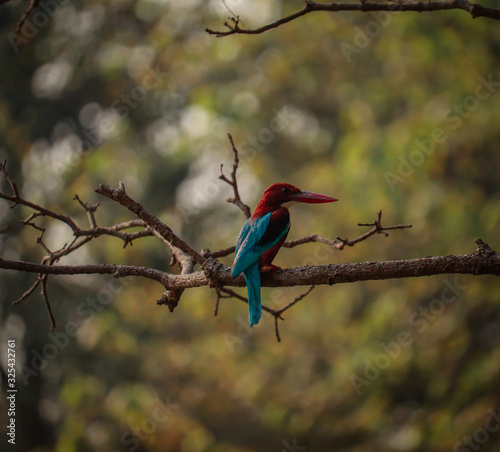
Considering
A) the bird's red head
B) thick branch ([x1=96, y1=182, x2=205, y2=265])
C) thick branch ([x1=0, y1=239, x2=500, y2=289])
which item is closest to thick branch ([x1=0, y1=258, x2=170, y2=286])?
thick branch ([x1=0, y1=239, x2=500, y2=289])

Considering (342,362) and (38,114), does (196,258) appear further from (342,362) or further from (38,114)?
(38,114)

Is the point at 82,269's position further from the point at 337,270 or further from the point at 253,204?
the point at 253,204

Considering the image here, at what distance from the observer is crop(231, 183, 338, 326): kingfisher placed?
265 centimetres

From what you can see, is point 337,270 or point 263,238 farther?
point 263,238

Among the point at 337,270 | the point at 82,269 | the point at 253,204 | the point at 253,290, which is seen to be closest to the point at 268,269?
the point at 253,290

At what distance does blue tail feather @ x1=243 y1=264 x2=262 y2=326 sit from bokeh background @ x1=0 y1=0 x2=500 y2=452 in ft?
9.55

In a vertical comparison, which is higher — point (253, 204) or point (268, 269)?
point (253, 204)

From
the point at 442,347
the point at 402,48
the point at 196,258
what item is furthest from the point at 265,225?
the point at 402,48

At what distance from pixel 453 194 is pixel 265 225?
180 inches

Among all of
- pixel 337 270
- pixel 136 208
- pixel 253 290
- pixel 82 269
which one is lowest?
pixel 337 270

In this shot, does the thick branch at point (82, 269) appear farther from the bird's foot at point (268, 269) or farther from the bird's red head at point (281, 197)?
the bird's red head at point (281, 197)

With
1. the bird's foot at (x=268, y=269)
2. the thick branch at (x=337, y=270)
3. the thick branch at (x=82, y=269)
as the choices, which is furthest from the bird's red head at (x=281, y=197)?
the thick branch at (x=82, y=269)

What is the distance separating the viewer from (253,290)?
264cm

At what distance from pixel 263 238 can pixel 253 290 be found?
0.31 meters
